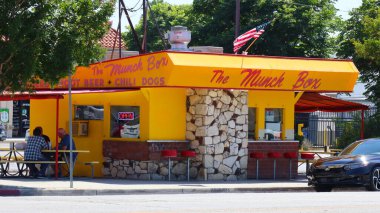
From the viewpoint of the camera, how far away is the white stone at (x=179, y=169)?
2530 cm

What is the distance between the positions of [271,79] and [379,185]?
4607 millimetres

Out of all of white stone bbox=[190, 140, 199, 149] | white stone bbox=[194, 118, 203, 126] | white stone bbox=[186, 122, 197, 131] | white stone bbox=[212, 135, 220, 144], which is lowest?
white stone bbox=[190, 140, 199, 149]

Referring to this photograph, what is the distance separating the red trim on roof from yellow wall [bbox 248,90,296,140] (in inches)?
65.5

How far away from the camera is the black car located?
73.7 ft

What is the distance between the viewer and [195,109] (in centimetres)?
2527

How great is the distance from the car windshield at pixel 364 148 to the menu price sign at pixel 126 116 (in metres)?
6.17

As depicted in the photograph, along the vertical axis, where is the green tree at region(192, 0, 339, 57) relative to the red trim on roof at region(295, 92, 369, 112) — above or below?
above

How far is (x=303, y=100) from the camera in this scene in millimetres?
29156

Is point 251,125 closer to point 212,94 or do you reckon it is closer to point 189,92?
point 212,94

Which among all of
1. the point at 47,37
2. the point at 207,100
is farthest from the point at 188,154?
the point at 47,37

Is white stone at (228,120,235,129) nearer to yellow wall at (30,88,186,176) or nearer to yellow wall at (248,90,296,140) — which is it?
yellow wall at (248,90,296,140)

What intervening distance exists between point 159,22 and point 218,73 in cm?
4663

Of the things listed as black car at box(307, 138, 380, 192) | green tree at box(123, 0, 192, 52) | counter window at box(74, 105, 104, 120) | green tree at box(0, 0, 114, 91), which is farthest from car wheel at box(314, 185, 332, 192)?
green tree at box(123, 0, 192, 52)

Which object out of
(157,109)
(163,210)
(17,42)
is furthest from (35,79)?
(163,210)
